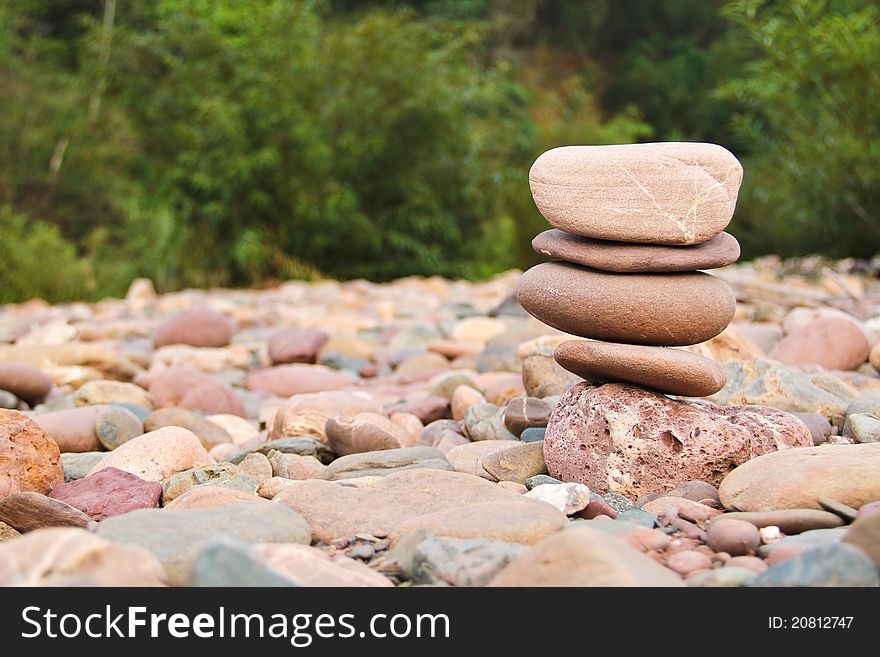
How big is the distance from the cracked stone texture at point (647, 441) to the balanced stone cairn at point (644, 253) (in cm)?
8

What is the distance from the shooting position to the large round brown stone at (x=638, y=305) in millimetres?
2824

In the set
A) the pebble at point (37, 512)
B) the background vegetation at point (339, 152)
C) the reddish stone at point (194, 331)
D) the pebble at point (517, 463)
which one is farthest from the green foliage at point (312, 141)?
the pebble at point (37, 512)

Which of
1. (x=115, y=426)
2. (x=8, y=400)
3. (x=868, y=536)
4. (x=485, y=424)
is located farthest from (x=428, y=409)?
(x=868, y=536)

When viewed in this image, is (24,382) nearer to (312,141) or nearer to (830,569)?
(830,569)

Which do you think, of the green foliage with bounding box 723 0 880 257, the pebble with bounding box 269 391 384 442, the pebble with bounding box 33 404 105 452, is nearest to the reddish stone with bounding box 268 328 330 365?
the pebble with bounding box 269 391 384 442

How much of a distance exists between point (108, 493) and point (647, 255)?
183 cm

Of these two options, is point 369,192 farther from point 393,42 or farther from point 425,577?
point 425,577

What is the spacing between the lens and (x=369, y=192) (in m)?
11.8

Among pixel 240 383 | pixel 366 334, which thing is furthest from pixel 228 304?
pixel 240 383

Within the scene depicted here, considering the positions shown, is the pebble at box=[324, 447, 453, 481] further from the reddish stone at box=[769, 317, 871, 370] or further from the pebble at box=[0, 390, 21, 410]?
the reddish stone at box=[769, 317, 871, 370]

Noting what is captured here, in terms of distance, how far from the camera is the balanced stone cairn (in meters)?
2.79

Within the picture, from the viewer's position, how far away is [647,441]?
9.30ft

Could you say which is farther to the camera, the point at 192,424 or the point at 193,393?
the point at 193,393

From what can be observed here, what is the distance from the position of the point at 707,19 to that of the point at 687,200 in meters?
28.8
